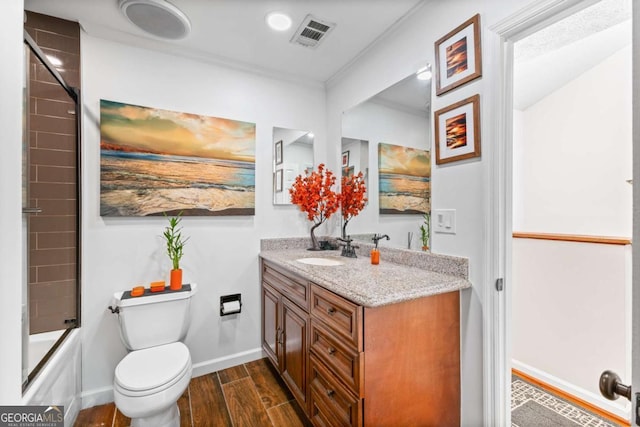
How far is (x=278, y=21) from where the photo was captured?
5.91 ft

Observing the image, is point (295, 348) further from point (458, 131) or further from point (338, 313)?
point (458, 131)

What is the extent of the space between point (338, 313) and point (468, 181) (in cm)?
93

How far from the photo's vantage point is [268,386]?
6.55ft

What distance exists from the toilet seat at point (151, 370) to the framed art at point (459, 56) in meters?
2.08

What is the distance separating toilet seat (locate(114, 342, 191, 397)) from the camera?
136 centimetres

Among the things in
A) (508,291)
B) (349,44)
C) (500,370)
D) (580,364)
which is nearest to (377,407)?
(500,370)

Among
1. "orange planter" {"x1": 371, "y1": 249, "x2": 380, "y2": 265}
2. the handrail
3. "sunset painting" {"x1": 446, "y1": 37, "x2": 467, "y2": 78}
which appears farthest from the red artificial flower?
the handrail

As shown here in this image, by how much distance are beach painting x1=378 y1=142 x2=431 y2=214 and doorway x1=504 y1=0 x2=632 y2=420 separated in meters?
0.45

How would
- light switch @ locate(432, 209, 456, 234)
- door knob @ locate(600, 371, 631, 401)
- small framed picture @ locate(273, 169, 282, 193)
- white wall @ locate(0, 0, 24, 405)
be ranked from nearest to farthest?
door knob @ locate(600, 371, 631, 401)
white wall @ locate(0, 0, 24, 405)
light switch @ locate(432, 209, 456, 234)
small framed picture @ locate(273, 169, 282, 193)

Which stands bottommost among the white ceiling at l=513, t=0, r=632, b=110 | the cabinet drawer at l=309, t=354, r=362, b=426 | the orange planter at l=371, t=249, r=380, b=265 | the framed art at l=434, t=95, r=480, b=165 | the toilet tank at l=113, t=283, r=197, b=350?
the cabinet drawer at l=309, t=354, r=362, b=426

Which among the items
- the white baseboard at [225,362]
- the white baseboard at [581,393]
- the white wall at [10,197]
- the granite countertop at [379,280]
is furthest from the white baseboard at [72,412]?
the white baseboard at [581,393]

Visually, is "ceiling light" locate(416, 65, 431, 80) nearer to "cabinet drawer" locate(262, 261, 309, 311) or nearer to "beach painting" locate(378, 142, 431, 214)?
"beach painting" locate(378, 142, 431, 214)

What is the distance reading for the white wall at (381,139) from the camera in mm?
1745

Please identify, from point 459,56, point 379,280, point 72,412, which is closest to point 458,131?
point 459,56
